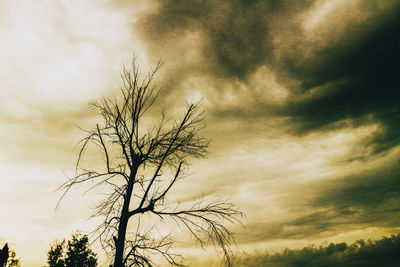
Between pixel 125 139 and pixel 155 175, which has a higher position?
pixel 125 139

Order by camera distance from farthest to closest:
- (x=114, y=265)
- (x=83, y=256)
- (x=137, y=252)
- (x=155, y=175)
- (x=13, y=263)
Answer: (x=83, y=256) < (x=13, y=263) < (x=155, y=175) < (x=137, y=252) < (x=114, y=265)

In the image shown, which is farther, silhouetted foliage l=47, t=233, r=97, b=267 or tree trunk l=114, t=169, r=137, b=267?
silhouetted foliage l=47, t=233, r=97, b=267

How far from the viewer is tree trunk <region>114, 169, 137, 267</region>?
21.3 feet

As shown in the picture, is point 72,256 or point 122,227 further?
point 72,256

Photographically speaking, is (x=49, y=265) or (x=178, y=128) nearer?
(x=178, y=128)

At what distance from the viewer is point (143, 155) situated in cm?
771

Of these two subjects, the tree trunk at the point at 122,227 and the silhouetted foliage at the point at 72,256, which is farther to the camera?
the silhouetted foliage at the point at 72,256

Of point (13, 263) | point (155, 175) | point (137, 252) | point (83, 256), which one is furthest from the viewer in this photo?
point (83, 256)

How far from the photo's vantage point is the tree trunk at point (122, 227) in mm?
6500

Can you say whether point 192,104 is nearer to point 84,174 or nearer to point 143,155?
point 143,155

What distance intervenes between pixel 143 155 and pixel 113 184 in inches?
48.5

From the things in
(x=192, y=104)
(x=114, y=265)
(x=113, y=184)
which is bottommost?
(x=114, y=265)

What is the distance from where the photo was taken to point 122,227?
6824 mm

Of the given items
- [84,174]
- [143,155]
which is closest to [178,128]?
[143,155]
